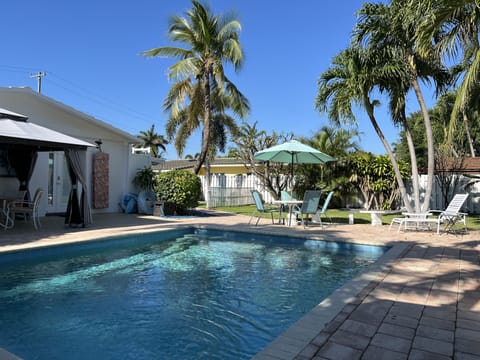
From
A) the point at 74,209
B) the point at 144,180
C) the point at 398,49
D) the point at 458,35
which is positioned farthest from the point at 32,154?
the point at 458,35

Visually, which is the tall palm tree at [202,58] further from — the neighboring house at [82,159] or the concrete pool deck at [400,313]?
the concrete pool deck at [400,313]

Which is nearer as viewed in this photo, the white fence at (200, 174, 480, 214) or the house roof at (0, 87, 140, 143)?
the house roof at (0, 87, 140, 143)

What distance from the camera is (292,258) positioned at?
789 cm

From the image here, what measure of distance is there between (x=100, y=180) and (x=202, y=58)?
7.15 meters

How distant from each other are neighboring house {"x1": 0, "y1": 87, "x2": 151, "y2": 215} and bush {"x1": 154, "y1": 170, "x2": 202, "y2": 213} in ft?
6.04

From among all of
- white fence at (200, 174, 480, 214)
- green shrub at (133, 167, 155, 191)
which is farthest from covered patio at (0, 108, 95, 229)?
white fence at (200, 174, 480, 214)

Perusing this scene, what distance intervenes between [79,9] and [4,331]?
1644cm

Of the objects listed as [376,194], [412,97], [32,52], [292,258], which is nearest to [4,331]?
[292,258]

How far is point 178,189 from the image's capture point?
14281mm

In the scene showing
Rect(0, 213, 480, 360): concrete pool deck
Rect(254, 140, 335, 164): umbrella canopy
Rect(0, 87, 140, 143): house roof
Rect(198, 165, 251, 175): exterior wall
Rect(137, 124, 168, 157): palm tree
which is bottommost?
Rect(0, 213, 480, 360): concrete pool deck

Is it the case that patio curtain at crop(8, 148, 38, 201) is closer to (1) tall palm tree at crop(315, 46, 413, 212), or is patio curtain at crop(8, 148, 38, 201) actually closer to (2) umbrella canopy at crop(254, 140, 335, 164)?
(2) umbrella canopy at crop(254, 140, 335, 164)

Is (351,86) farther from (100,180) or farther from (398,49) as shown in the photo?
(100,180)

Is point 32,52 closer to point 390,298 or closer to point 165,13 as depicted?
point 165,13

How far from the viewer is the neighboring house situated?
12.1 meters
